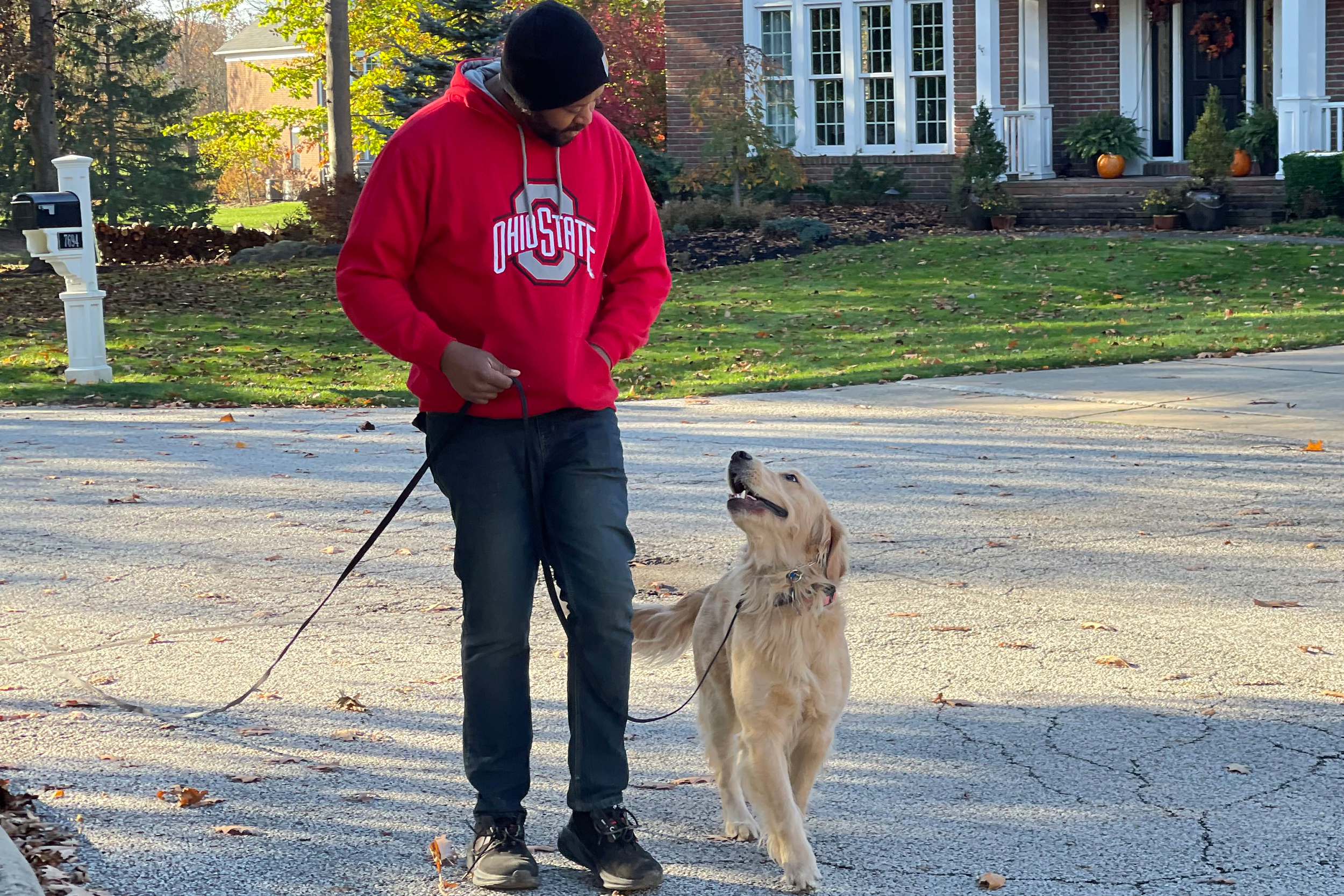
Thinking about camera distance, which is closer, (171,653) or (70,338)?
(171,653)

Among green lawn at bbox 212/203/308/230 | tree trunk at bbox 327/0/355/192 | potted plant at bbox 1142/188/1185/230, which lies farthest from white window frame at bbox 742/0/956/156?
green lawn at bbox 212/203/308/230

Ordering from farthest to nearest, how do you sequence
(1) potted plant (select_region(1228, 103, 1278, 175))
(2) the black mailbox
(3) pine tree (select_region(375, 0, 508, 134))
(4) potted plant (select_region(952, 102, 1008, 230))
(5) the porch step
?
(3) pine tree (select_region(375, 0, 508, 134)), (4) potted plant (select_region(952, 102, 1008, 230)), (1) potted plant (select_region(1228, 103, 1278, 175)), (5) the porch step, (2) the black mailbox

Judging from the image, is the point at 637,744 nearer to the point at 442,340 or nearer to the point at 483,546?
the point at 483,546

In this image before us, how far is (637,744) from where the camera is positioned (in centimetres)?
468

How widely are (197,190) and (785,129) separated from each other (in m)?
18.0

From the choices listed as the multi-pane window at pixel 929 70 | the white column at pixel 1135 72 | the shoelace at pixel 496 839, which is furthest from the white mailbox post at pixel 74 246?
the white column at pixel 1135 72

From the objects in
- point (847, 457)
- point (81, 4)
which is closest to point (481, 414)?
point (847, 457)

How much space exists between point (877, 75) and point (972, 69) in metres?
1.75

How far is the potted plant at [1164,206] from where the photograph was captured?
21.1m

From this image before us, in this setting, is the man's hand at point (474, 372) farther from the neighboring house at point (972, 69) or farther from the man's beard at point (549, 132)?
the neighboring house at point (972, 69)

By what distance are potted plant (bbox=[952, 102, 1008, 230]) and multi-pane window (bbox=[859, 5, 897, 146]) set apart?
242 cm

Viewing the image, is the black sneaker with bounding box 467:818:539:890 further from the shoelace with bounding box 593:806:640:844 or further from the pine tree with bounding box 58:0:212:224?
the pine tree with bounding box 58:0:212:224

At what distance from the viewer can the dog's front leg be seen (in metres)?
3.56

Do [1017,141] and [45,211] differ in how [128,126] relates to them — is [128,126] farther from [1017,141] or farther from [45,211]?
[45,211]
